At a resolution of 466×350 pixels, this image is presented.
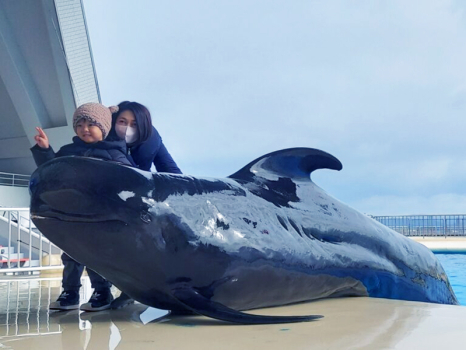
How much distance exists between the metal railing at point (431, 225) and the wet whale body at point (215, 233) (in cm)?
2527

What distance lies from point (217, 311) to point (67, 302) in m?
1.70

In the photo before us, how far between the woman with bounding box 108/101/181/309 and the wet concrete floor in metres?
0.69

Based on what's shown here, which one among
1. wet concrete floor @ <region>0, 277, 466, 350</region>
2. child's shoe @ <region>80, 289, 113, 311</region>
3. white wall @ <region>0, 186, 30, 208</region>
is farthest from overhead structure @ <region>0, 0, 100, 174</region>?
wet concrete floor @ <region>0, 277, 466, 350</region>

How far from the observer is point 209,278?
2.93 m

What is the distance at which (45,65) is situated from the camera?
20.9 m

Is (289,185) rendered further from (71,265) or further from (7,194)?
(7,194)

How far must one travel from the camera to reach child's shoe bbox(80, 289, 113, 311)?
3.60 m

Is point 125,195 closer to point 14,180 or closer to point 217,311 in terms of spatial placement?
point 217,311

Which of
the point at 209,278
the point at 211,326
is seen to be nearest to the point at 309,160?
the point at 209,278

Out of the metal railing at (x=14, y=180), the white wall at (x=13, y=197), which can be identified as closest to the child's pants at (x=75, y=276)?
the white wall at (x=13, y=197)

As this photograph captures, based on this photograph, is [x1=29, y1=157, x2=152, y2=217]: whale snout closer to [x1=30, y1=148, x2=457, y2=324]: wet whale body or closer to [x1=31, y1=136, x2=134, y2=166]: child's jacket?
[x1=30, y1=148, x2=457, y2=324]: wet whale body

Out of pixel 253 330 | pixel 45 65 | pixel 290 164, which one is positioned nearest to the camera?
pixel 253 330

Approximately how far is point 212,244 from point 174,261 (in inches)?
10.7

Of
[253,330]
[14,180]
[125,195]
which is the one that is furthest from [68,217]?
[14,180]
